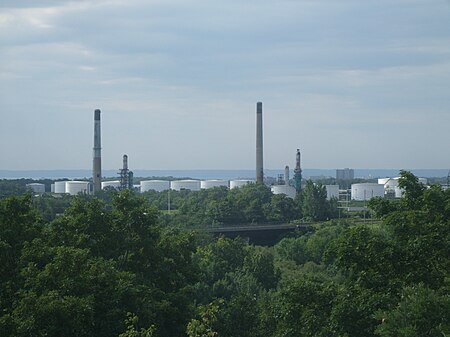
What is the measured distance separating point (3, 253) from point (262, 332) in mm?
7499

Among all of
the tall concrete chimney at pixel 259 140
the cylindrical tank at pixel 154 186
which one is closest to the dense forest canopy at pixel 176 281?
the tall concrete chimney at pixel 259 140

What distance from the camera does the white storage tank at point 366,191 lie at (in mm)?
124250

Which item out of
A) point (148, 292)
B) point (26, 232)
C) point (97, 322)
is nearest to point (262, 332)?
point (148, 292)

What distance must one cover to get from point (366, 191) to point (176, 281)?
338 ft

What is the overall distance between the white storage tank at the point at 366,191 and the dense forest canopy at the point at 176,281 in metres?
98.6

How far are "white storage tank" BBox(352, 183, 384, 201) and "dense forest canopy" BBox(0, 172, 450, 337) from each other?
323 ft

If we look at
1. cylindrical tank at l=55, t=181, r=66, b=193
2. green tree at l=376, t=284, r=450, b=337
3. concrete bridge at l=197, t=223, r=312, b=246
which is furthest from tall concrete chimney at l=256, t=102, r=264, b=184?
green tree at l=376, t=284, r=450, b=337

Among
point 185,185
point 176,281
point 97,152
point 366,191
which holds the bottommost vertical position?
point 176,281

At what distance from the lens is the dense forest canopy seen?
18.1 meters

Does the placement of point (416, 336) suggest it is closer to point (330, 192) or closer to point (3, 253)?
point (3, 253)

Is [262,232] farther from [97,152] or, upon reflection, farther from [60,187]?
[60,187]

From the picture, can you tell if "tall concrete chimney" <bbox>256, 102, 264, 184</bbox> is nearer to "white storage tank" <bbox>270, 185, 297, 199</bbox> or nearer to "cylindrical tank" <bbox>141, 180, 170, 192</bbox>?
"white storage tank" <bbox>270, 185, 297, 199</bbox>

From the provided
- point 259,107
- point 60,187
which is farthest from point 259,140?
point 60,187

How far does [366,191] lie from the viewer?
125 m
